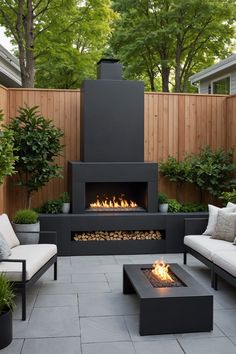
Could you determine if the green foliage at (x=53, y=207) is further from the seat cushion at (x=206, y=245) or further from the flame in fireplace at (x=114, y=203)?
the seat cushion at (x=206, y=245)

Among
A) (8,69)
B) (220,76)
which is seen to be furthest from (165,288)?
(220,76)

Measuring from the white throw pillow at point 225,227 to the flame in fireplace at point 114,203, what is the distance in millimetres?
2003

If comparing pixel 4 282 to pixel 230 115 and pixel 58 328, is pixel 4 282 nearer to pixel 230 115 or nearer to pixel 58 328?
pixel 58 328

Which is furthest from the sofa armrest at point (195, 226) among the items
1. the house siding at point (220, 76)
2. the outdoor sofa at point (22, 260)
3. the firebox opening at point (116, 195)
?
the house siding at point (220, 76)

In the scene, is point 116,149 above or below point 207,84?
below

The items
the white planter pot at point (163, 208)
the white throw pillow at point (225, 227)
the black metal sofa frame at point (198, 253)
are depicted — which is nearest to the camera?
the black metal sofa frame at point (198, 253)

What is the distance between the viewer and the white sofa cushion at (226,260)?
4.58 m

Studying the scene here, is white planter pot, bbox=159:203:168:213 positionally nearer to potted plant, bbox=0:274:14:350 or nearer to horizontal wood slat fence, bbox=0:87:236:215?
horizontal wood slat fence, bbox=0:87:236:215

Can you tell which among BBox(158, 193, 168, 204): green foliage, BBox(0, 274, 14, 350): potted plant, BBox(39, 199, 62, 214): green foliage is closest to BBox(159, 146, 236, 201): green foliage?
BBox(158, 193, 168, 204): green foliage

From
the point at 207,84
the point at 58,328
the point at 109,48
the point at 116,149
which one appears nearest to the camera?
the point at 58,328

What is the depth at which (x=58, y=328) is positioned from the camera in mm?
3957

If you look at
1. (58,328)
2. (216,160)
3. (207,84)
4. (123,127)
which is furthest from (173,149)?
(207,84)

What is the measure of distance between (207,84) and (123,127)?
25.2ft

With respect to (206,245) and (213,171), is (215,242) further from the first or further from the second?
(213,171)
